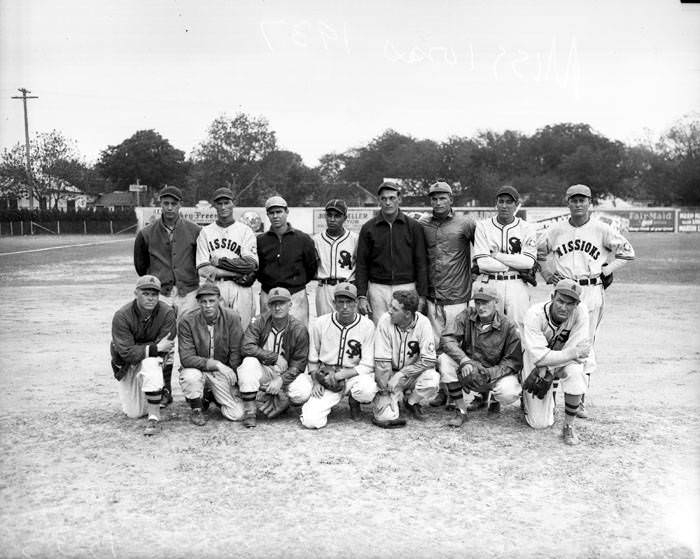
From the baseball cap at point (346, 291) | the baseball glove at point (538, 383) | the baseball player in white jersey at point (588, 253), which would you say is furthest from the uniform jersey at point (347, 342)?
the baseball player in white jersey at point (588, 253)

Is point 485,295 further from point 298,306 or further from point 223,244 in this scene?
point 223,244

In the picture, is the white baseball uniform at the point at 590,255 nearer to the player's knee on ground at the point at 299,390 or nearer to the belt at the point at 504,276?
the belt at the point at 504,276

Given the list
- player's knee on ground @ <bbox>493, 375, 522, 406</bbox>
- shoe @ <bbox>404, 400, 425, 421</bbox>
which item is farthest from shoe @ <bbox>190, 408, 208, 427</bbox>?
player's knee on ground @ <bbox>493, 375, 522, 406</bbox>

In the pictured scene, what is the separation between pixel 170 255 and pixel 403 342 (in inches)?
98.2

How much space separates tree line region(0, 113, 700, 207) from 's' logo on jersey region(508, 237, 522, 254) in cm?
4889

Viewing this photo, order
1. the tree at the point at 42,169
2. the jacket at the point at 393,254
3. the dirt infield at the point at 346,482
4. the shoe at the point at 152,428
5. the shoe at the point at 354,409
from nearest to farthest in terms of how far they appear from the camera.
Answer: the dirt infield at the point at 346,482 → the shoe at the point at 152,428 → the shoe at the point at 354,409 → the jacket at the point at 393,254 → the tree at the point at 42,169

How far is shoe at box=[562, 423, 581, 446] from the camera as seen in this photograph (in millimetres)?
5148

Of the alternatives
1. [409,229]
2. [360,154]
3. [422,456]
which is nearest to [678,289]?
[409,229]

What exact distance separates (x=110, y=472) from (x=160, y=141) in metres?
83.1

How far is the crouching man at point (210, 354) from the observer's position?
571cm

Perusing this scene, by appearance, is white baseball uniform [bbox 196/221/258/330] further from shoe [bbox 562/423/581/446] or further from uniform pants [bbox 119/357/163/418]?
shoe [bbox 562/423/581/446]

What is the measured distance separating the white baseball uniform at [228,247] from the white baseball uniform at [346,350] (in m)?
0.96

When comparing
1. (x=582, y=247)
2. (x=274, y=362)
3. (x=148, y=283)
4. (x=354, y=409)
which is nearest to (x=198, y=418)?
(x=274, y=362)

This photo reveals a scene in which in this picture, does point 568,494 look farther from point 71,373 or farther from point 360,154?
point 360,154
